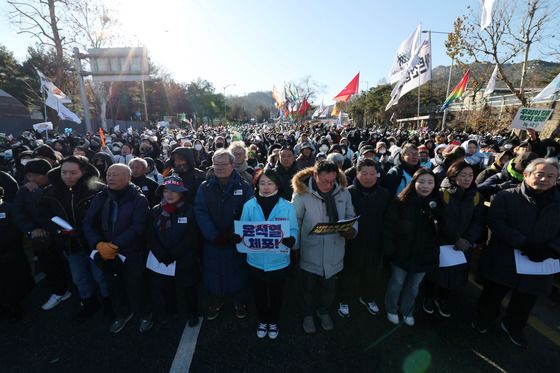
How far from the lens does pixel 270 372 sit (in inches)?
106

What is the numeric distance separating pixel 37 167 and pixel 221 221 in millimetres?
2601

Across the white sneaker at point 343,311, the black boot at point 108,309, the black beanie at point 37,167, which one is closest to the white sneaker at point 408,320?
the white sneaker at point 343,311

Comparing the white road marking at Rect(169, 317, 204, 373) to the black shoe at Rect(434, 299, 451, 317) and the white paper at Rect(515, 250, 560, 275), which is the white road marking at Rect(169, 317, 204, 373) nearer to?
the black shoe at Rect(434, 299, 451, 317)

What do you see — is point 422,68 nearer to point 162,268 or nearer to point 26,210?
point 162,268

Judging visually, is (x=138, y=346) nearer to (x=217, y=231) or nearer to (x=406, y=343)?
(x=217, y=231)

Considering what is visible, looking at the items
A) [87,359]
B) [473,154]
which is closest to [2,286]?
[87,359]

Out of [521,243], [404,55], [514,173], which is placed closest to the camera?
[521,243]

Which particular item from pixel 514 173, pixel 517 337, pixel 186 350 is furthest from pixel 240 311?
pixel 514 173

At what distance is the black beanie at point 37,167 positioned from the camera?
3494mm

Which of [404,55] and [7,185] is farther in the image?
[404,55]

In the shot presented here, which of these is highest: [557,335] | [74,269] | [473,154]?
[473,154]

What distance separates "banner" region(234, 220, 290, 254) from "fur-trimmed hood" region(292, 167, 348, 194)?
0.46 meters

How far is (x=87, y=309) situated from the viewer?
136 inches

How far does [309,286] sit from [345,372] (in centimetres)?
90
